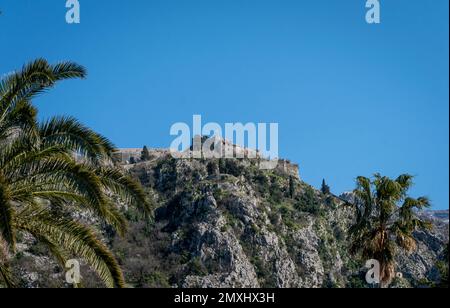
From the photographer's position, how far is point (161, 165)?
158625mm

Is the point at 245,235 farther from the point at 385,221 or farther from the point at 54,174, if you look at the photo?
the point at 54,174

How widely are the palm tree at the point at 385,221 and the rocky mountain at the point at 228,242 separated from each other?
72.5m

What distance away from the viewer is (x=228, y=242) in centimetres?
11706

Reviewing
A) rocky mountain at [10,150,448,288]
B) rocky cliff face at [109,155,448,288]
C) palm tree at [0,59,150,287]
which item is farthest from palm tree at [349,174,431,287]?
rocky cliff face at [109,155,448,288]

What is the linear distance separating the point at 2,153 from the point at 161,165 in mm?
143005

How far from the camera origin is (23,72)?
16750 mm

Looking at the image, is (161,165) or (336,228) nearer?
(336,228)

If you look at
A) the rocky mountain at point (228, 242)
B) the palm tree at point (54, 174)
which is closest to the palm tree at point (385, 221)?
the palm tree at point (54, 174)
